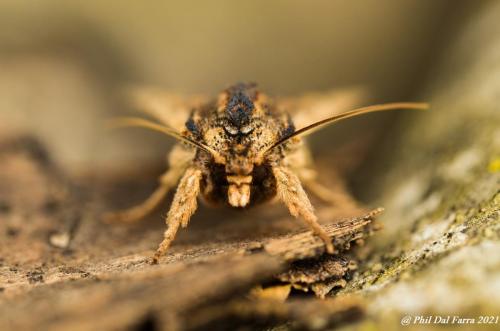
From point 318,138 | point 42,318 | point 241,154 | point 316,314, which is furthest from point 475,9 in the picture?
point 42,318

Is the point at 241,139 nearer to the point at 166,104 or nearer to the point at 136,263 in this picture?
the point at 136,263

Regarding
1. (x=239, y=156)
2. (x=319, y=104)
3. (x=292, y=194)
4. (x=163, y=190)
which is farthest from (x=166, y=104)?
(x=292, y=194)

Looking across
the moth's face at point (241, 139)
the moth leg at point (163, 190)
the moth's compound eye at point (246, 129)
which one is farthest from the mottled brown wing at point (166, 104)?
the moth's compound eye at point (246, 129)

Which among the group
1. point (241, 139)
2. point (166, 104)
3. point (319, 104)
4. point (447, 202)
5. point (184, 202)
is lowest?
point (184, 202)

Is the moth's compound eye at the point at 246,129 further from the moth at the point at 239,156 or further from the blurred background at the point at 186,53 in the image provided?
the blurred background at the point at 186,53

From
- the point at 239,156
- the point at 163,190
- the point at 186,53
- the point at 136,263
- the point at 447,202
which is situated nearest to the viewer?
the point at 136,263

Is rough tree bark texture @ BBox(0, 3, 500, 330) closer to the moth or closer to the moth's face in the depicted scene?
the moth

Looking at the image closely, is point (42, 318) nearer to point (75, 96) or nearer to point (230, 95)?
point (230, 95)
